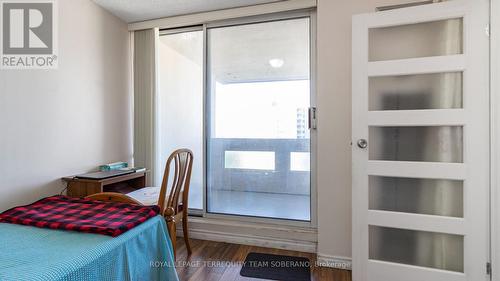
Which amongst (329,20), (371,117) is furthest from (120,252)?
(329,20)

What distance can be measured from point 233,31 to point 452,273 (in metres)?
2.62

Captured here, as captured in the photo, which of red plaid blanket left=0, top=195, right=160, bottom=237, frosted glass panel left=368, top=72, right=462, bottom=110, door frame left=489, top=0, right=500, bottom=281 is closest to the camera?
red plaid blanket left=0, top=195, right=160, bottom=237

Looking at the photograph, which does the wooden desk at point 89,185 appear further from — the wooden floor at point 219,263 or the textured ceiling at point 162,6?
the textured ceiling at point 162,6

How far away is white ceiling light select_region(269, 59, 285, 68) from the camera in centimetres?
245

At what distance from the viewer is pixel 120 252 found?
1.05m

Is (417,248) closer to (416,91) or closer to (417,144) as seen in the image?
(417,144)

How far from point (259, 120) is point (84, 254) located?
1.85 meters

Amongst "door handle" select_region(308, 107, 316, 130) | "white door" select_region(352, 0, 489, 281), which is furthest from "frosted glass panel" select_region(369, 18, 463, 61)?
"door handle" select_region(308, 107, 316, 130)

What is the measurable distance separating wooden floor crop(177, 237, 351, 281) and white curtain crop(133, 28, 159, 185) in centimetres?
90

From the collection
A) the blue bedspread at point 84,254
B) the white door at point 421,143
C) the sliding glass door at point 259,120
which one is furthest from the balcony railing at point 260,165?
the blue bedspread at point 84,254

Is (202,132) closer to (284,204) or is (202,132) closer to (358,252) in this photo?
(284,204)

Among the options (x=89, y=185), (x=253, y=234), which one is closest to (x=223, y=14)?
(x=89, y=185)

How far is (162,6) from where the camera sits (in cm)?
240

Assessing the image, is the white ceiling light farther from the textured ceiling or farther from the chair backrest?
the chair backrest
